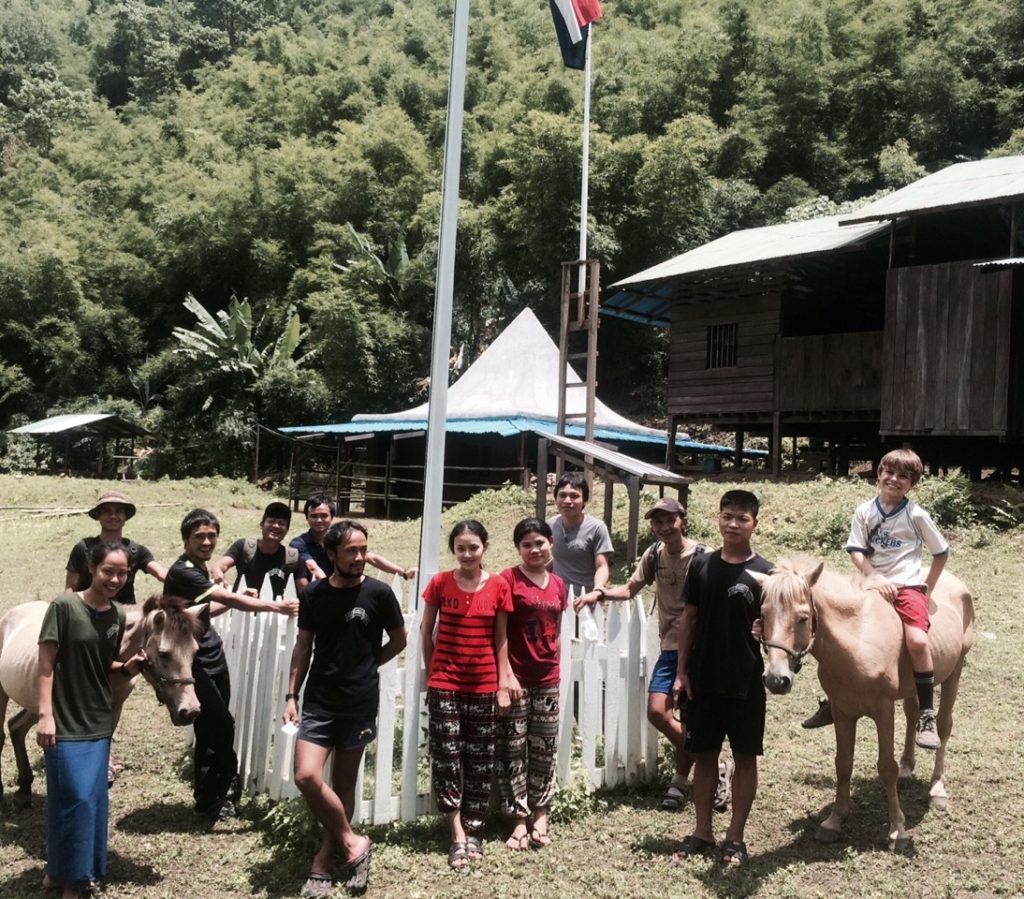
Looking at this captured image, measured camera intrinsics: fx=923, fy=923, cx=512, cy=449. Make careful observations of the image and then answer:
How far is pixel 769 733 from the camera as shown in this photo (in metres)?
6.63

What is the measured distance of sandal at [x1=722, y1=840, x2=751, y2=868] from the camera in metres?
4.43

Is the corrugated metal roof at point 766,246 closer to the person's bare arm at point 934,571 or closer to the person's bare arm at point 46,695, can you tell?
the person's bare arm at point 934,571

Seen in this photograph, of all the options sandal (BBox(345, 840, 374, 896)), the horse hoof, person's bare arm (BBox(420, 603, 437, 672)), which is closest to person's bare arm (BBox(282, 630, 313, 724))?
person's bare arm (BBox(420, 603, 437, 672))

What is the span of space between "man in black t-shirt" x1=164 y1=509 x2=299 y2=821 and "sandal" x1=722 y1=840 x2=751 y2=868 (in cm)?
254

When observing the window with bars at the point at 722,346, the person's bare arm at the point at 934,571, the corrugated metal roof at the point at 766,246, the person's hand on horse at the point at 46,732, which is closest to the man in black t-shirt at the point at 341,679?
the person's hand on horse at the point at 46,732

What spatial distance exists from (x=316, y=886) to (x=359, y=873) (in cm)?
20

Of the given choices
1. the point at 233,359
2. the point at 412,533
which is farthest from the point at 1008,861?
the point at 233,359

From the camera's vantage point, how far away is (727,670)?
4.46m

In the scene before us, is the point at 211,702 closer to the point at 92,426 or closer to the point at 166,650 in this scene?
the point at 166,650

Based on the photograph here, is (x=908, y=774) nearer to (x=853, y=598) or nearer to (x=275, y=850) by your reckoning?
(x=853, y=598)

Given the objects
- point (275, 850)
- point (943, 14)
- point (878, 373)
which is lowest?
point (275, 850)

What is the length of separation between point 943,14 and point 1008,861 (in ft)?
136

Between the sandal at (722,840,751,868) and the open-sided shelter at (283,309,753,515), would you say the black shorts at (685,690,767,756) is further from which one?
the open-sided shelter at (283,309,753,515)

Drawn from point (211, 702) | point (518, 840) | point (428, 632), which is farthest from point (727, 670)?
point (211, 702)
